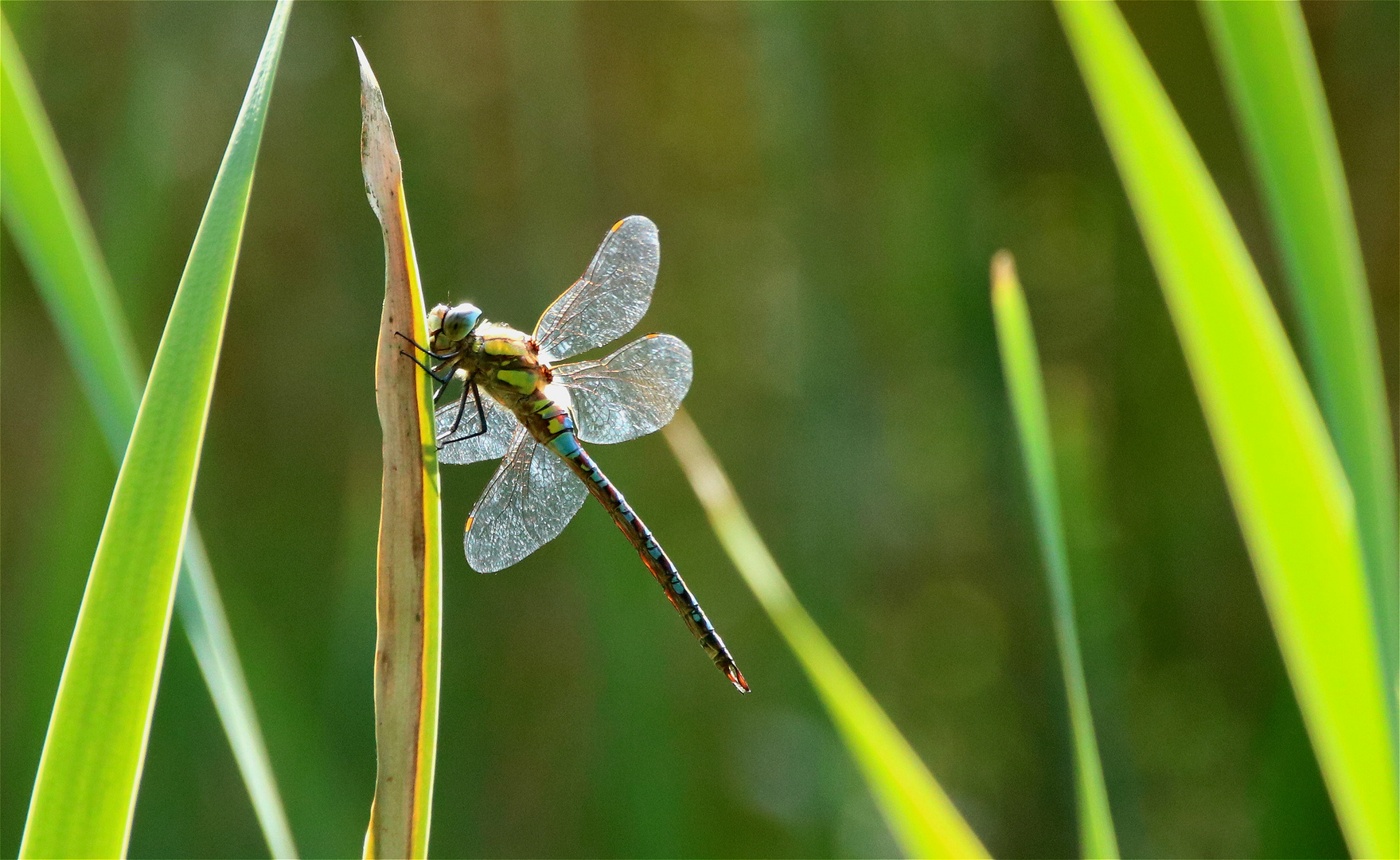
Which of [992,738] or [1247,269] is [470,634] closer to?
[992,738]

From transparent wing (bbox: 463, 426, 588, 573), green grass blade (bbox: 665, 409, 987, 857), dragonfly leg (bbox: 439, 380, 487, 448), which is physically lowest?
green grass blade (bbox: 665, 409, 987, 857)

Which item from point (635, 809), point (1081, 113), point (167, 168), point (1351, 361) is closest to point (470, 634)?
point (635, 809)

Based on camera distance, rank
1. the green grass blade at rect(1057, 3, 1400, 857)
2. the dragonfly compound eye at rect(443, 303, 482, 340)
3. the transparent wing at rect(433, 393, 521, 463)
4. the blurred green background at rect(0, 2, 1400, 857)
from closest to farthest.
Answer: the green grass blade at rect(1057, 3, 1400, 857), the dragonfly compound eye at rect(443, 303, 482, 340), the transparent wing at rect(433, 393, 521, 463), the blurred green background at rect(0, 2, 1400, 857)

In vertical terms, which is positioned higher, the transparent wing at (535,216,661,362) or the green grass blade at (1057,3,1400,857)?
the transparent wing at (535,216,661,362)

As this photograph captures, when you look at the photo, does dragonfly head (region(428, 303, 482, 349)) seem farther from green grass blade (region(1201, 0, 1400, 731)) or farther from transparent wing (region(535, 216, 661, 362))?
green grass blade (region(1201, 0, 1400, 731))

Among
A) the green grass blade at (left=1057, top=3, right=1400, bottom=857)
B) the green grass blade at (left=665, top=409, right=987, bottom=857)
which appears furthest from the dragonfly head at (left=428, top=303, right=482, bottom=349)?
the green grass blade at (left=1057, top=3, right=1400, bottom=857)

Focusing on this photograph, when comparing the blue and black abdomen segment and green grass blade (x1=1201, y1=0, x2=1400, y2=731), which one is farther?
the blue and black abdomen segment

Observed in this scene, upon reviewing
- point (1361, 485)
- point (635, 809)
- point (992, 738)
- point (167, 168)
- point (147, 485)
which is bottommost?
point (992, 738)
